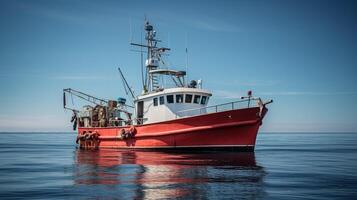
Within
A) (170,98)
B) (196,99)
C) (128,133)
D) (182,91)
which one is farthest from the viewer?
(128,133)

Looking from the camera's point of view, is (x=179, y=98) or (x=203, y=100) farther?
(x=203, y=100)

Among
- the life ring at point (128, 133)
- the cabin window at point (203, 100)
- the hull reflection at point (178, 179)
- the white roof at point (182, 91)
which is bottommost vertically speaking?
the hull reflection at point (178, 179)

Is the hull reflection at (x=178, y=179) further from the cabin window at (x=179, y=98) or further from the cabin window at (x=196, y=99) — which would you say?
the cabin window at (x=196, y=99)

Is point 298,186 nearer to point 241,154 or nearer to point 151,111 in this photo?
point 241,154

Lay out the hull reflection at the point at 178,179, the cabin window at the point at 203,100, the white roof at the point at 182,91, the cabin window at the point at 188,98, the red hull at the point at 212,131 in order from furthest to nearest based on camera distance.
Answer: the cabin window at the point at 203,100
the cabin window at the point at 188,98
the white roof at the point at 182,91
the red hull at the point at 212,131
the hull reflection at the point at 178,179

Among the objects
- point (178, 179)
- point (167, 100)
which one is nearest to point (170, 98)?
point (167, 100)

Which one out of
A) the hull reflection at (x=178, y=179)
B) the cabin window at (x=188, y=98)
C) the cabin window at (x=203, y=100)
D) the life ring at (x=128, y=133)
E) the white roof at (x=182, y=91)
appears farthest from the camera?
the life ring at (x=128, y=133)

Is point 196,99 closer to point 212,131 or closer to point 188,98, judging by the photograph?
point 188,98

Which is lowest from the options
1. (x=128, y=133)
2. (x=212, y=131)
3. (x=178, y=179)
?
(x=178, y=179)

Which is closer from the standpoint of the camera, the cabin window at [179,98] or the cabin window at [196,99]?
the cabin window at [179,98]

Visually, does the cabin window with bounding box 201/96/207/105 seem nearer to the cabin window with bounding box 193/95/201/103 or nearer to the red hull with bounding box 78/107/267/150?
the cabin window with bounding box 193/95/201/103

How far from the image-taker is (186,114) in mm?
25891

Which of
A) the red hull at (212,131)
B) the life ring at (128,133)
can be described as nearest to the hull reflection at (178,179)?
the red hull at (212,131)

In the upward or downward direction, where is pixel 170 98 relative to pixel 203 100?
upward
